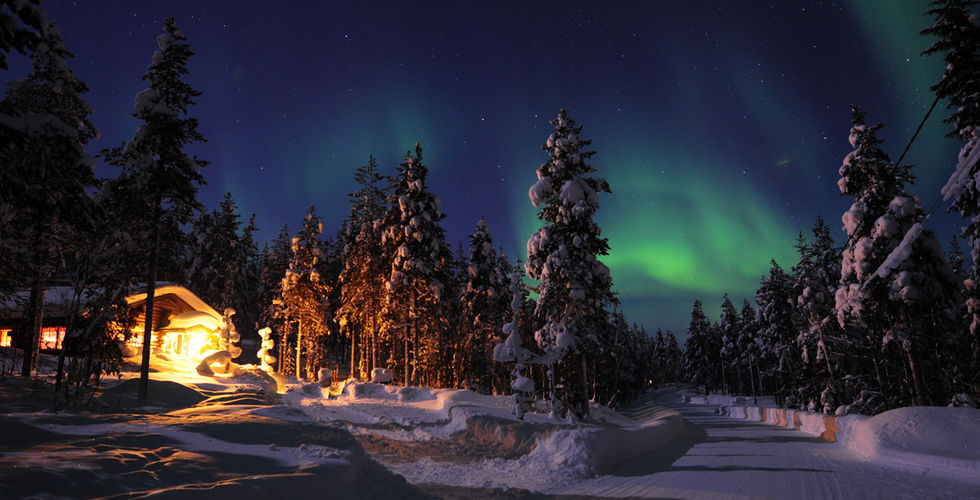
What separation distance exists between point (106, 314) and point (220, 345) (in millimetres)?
21124

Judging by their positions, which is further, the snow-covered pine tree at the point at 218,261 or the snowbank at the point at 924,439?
the snow-covered pine tree at the point at 218,261

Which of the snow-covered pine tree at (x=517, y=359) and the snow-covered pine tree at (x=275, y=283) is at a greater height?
the snow-covered pine tree at (x=275, y=283)

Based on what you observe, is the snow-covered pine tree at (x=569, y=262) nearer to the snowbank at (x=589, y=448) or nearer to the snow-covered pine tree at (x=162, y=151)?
the snowbank at (x=589, y=448)

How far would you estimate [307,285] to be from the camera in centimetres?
4206

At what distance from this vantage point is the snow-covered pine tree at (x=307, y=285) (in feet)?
137

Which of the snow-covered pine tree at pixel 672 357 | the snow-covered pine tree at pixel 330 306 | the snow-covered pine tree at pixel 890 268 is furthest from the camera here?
the snow-covered pine tree at pixel 672 357

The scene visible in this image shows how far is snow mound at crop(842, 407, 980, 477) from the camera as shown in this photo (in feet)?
40.6

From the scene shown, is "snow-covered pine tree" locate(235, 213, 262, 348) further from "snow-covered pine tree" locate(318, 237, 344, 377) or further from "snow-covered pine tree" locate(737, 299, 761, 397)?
"snow-covered pine tree" locate(737, 299, 761, 397)

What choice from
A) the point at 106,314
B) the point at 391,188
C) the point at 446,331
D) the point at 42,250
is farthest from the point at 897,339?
the point at 42,250

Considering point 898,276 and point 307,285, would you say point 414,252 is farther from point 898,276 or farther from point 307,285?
point 898,276

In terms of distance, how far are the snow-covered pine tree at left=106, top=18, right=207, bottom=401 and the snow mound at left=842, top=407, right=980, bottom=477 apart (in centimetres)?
2488

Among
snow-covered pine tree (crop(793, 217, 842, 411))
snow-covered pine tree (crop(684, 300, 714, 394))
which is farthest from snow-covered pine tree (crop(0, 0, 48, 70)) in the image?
snow-covered pine tree (crop(684, 300, 714, 394))

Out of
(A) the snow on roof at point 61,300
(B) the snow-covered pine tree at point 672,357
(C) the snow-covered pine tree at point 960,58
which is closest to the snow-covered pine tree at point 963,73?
(C) the snow-covered pine tree at point 960,58

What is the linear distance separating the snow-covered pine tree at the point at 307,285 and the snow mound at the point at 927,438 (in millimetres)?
37967
